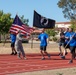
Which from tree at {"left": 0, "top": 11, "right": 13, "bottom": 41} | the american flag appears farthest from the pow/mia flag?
tree at {"left": 0, "top": 11, "right": 13, "bottom": 41}

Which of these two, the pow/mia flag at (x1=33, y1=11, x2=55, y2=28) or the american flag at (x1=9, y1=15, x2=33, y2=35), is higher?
the pow/mia flag at (x1=33, y1=11, x2=55, y2=28)

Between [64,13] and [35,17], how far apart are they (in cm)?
2358

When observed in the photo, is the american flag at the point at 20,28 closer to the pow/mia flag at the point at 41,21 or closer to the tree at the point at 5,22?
the pow/mia flag at the point at 41,21

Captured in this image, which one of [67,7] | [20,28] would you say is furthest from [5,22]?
[20,28]

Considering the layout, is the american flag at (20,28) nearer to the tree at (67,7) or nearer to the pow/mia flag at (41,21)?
the pow/mia flag at (41,21)

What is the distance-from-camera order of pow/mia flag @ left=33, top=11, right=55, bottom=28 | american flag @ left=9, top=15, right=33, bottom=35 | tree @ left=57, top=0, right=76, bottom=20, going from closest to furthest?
1. american flag @ left=9, top=15, right=33, bottom=35
2. pow/mia flag @ left=33, top=11, right=55, bottom=28
3. tree @ left=57, top=0, right=76, bottom=20

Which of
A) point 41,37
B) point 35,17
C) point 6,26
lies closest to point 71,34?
point 41,37

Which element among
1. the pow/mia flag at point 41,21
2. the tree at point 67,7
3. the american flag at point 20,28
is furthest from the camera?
the tree at point 67,7

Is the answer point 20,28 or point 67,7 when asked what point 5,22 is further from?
point 20,28

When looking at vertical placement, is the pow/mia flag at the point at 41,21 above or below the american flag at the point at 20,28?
above

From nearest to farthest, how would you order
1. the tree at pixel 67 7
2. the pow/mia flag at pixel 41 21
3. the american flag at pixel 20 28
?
the american flag at pixel 20 28 → the pow/mia flag at pixel 41 21 → the tree at pixel 67 7

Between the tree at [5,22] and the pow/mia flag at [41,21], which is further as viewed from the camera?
the tree at [5,22]

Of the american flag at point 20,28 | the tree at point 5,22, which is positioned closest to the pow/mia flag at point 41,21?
the american flag at point 20,28

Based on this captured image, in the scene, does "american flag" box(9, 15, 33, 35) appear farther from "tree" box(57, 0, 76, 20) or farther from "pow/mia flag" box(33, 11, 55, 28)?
"tree" box(57, 0, 76, 20)
